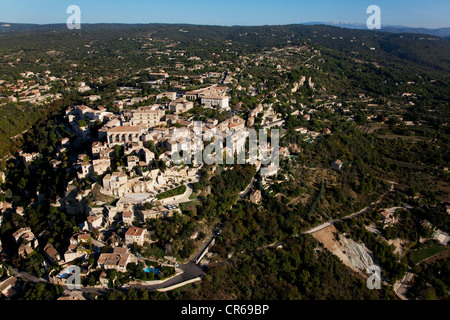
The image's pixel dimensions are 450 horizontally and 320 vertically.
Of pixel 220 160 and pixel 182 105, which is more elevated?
pixel 182 105

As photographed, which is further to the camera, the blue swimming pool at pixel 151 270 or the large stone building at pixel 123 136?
the large stone building at pixel 123 136

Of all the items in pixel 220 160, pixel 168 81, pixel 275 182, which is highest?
pixel 168 81

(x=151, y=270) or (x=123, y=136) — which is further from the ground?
(x=123, y=136)

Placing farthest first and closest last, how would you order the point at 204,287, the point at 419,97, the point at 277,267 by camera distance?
the point at 419,97, the point at 277,267, the point at 204,287

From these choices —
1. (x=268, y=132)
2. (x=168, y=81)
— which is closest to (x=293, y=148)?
(x=268, y=132)

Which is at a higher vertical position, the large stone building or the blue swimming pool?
the large stone building

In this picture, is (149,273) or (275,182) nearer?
(149,273)

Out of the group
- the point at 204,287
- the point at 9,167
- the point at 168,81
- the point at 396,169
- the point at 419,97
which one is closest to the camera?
the point at 204,287

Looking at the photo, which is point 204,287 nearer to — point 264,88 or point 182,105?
point 182,105

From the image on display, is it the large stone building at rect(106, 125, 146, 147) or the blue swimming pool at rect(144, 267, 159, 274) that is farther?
the large stone building at rect(106, 125, 146, 147)

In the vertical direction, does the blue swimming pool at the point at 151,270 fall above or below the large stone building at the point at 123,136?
below

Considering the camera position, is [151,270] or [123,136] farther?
[123,136]
